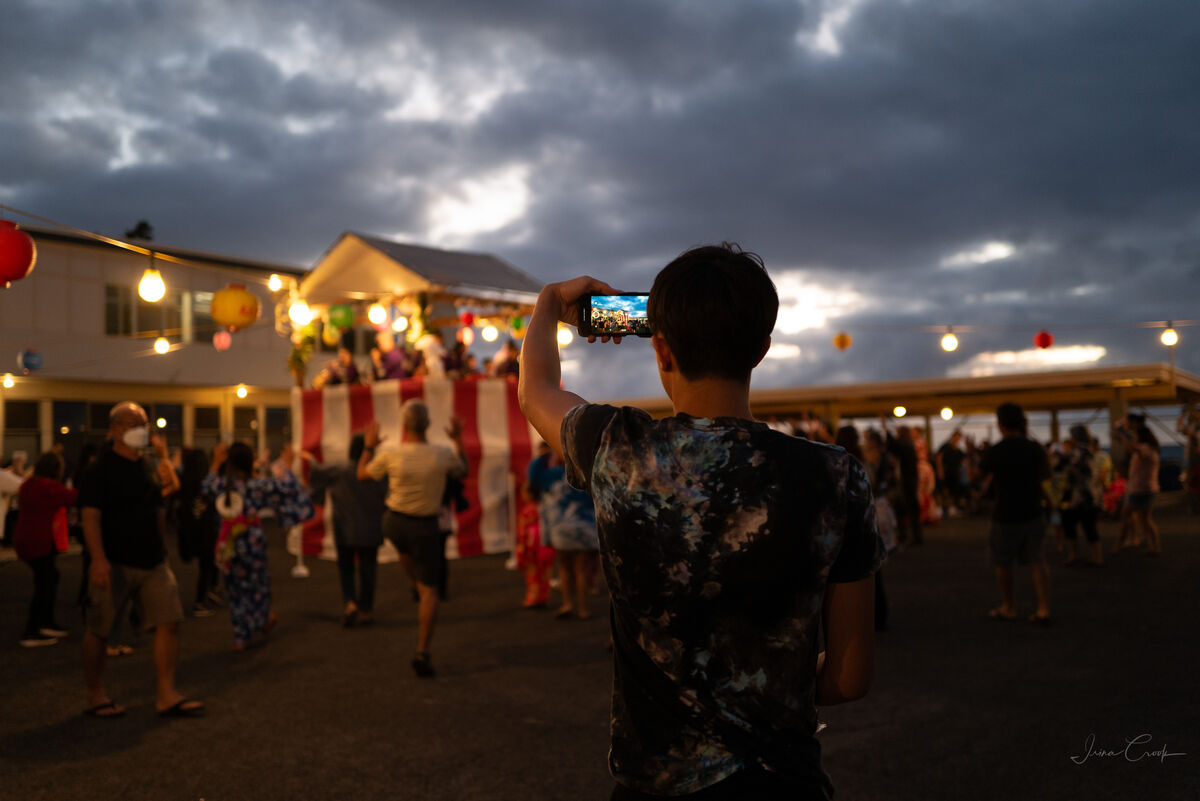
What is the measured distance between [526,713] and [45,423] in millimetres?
25040

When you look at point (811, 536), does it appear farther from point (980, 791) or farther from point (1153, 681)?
point (1153, 681)

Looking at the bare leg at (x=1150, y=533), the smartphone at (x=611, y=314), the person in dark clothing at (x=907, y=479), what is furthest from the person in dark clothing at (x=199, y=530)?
the bare leg at (x=1150, y=533)

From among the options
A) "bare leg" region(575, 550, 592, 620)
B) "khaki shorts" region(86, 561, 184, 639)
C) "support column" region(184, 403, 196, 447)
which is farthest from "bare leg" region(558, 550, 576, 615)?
"support column" region(184, 403, 196, 447)

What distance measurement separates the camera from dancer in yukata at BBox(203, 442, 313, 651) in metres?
7.64

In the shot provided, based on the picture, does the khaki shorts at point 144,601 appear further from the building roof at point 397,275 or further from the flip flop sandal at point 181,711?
the building roof at point 397,275


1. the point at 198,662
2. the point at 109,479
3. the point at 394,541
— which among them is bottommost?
the point at 198,662

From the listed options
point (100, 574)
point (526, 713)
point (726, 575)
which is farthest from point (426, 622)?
point (726, 575)

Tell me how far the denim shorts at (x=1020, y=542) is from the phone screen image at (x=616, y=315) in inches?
274

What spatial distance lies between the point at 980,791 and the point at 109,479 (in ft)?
16.8

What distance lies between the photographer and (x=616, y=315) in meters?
1.80

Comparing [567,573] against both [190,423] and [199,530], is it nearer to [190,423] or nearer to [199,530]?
[199,530]

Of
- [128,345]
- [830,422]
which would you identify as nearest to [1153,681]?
[830,422]

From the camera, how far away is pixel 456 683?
20.4ft

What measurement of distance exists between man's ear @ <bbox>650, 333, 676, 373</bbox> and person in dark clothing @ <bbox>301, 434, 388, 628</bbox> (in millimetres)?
7512
